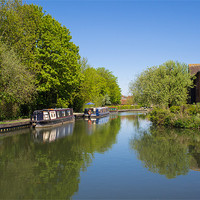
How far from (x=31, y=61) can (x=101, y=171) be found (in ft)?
94.6

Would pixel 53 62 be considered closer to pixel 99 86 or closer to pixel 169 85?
pixel 169 85

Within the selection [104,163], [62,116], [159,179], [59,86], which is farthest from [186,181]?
[59,86]

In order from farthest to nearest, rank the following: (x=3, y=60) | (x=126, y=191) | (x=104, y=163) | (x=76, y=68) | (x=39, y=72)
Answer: (x=76, y=68)
(x=39, y=72)
(x=3, y=60)
(x=104, y=163)
(x=126, y=191)

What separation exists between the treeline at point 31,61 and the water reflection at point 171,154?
60.1ft

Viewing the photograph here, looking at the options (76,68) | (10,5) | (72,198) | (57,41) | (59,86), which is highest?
(10,5)

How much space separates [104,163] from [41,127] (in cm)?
1955

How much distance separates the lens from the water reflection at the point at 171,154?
12.1 m

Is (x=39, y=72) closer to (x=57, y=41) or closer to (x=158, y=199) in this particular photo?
(x=57, y=41)

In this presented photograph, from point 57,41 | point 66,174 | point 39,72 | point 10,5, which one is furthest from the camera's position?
point 57,41

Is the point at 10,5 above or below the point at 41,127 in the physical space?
above

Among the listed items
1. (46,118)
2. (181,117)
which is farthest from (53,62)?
(181,117)

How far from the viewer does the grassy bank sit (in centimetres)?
2568

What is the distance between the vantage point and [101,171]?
11883 mm

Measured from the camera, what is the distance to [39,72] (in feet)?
120
